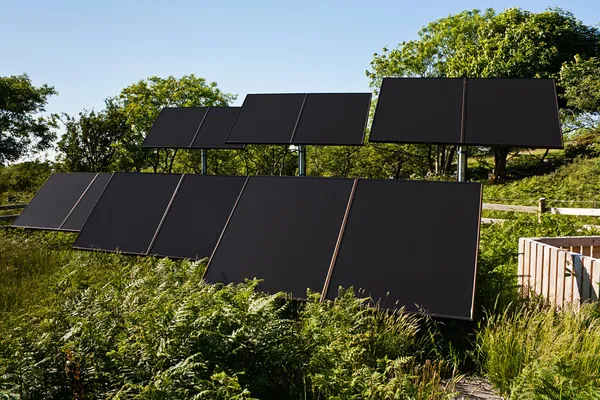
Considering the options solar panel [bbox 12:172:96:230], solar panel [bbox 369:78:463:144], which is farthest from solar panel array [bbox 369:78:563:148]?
solar panel [bbox 12:172:96:230]

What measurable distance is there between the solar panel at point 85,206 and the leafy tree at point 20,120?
96.8 feet

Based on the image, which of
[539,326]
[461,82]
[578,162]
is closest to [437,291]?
[539,326]

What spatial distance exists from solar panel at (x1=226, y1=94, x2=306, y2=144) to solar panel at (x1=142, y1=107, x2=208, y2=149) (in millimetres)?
2240

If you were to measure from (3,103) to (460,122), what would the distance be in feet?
129

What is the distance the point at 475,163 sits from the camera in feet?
124

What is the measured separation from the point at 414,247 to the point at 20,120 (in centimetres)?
4106

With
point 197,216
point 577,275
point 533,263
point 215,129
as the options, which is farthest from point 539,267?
point 215,129

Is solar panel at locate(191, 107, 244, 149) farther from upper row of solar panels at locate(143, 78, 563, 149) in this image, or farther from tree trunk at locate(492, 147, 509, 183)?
tree trunk at locate(492, 147, 509, 183)

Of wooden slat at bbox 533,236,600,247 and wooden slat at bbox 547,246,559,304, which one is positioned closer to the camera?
wooden slat at bbox 547,246,559,304

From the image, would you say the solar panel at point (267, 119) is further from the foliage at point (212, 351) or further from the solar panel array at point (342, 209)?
the foliage at point (212, 351)

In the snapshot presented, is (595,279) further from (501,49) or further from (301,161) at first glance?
(501,49)

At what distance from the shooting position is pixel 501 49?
31.0 m

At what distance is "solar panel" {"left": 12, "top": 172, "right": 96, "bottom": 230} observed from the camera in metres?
11.4

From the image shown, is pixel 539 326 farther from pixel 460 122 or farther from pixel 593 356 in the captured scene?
pixel 460 122
